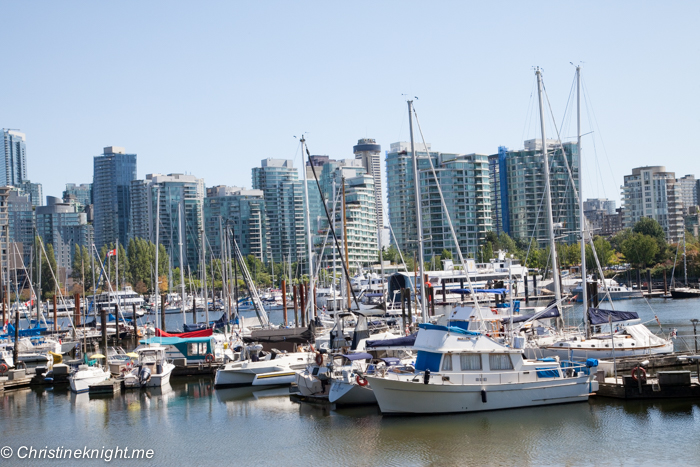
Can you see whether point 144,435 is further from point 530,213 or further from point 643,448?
point 530,213

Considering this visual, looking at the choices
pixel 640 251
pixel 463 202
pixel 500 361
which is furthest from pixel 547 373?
pixel 463 202

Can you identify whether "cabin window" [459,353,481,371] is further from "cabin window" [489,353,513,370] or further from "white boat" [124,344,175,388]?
"white boat" [124,344,175,388]

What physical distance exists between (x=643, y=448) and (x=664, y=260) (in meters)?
118

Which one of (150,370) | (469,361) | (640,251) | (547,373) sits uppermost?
(640,251)

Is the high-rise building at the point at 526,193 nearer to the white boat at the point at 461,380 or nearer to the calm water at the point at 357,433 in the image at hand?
the white boat at the point at 461,380

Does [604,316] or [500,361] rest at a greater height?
[604,316]

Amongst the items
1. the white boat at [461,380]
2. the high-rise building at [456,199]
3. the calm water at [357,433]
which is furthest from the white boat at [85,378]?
the high-rise building at [456,199]

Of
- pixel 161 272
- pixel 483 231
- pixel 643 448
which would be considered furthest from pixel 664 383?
pixel 483 231

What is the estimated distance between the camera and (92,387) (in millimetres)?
39938

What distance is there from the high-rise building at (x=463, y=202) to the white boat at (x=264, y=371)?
428ft

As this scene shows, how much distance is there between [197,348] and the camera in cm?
4769

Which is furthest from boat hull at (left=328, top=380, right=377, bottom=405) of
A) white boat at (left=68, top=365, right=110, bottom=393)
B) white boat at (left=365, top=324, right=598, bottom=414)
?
white boat at (left=68, top=365, right=110, bottom=393)

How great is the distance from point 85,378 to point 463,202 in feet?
472

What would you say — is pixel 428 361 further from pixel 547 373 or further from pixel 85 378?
pixel 85 378
